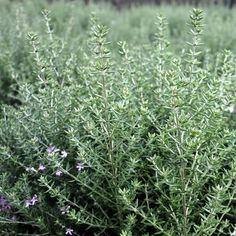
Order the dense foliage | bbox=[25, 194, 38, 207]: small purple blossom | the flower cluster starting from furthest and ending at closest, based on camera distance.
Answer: the flower cluster
bbox=[25, 194, 38, 207]: small purple blossom
the dense foliage

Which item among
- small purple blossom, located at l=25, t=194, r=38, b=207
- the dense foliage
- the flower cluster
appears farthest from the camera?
the flower cluster

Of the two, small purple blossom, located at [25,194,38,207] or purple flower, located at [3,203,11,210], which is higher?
small purple blossom, located at [25,194,38,207]

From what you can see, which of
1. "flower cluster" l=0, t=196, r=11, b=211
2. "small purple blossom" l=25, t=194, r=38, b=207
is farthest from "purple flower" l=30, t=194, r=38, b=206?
"flower cluster" l=0, t=196, r=11, b=211

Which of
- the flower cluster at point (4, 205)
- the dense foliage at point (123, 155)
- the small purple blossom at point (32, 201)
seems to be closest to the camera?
the dense foliage at point (123, 155)

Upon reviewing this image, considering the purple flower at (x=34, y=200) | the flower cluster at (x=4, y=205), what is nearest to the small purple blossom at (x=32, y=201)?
the purple flower at (x=34, y=200)

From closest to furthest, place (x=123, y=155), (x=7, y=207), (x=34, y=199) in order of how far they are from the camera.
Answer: (x=123, y=155) → (x=34, y=199) → (x=7, y=207)

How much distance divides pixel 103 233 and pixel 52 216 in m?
0.24

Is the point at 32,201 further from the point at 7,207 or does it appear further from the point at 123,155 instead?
the point at 123,155

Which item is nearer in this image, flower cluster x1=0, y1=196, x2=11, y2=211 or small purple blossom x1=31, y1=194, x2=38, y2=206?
small purple blossom x1=31, y1=194, x2=38, y2=206

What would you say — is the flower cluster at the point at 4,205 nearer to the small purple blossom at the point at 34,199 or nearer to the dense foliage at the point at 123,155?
the dense foliage at the point at 123,155

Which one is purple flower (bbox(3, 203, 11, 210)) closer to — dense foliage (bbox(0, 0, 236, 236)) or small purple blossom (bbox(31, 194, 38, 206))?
dense foliage (bbox(0, 0, 236, 236))

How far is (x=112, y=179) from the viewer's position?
1.85 metres

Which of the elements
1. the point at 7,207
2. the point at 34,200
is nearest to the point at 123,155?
the point at 34,200

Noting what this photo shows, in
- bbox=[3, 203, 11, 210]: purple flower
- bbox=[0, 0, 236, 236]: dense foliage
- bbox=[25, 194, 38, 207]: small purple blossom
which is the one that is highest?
bbox=[0, 0, 236, 236]: dense foliage
